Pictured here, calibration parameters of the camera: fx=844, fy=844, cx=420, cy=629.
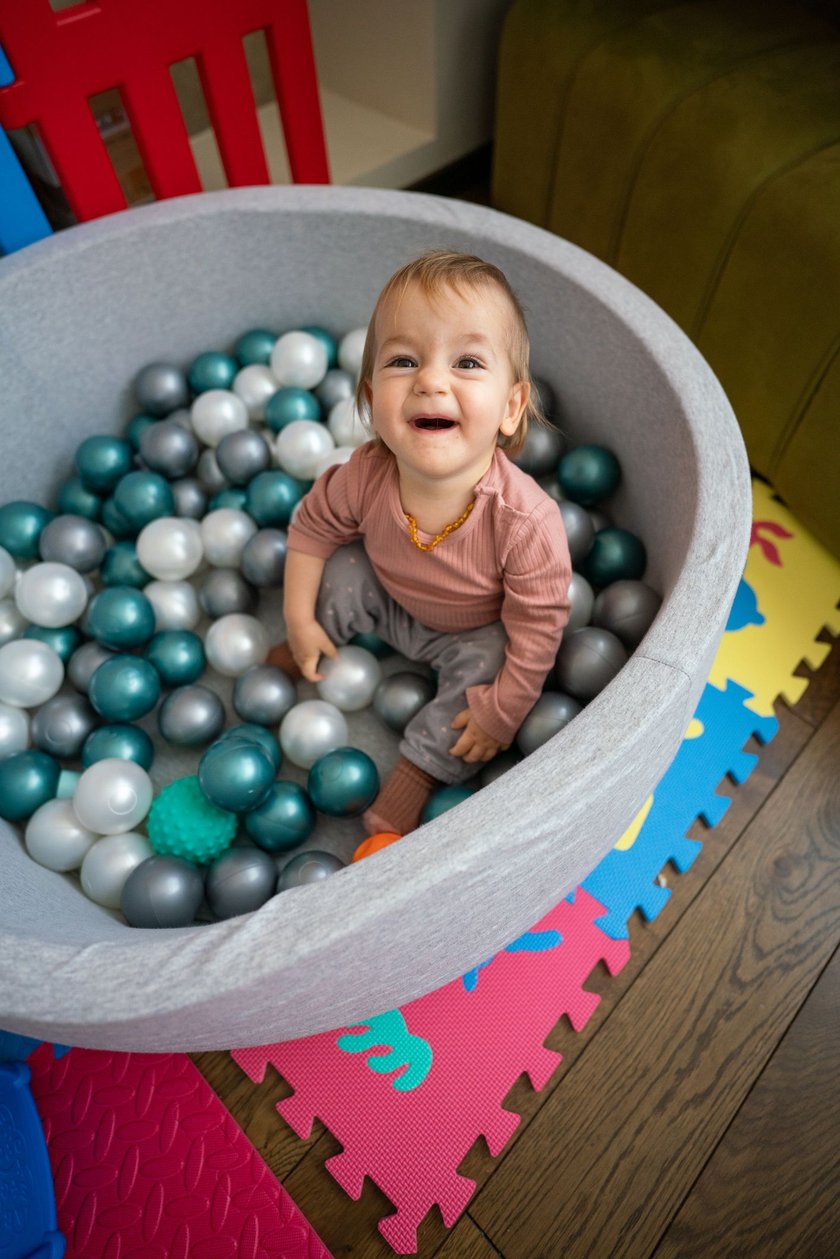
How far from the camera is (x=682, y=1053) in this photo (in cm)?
93

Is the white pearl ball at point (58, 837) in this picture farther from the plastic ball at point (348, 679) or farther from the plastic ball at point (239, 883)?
the plastic ball at point (348, 679)

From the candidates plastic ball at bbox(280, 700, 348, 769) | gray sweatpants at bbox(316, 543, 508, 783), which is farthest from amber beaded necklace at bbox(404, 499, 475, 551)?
plastic ball at bbox(280, 700, 348, 769)

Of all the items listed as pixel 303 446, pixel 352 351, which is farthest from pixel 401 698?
pixel 352 351

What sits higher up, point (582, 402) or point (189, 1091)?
point (582, 402)

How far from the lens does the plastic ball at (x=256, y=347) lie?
4.43 feet

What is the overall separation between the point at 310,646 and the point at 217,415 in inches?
16.9

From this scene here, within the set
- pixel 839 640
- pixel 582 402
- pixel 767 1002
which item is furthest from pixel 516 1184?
pixel 582 402

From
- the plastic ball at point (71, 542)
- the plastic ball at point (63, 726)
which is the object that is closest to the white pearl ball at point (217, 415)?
the plastic ball at point (71, 542)

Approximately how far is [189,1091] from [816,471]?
3.72 feet

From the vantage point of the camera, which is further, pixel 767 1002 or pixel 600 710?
pixel 767 1002

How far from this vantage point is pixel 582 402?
1.21 meters

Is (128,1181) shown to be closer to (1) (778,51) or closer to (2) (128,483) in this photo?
(2) (128,483)

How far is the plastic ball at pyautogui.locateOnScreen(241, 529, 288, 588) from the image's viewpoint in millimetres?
1133

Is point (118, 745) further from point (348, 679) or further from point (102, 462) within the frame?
point (102, 462)
